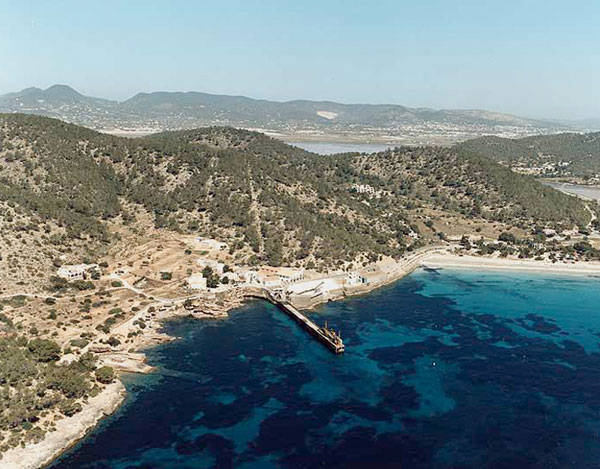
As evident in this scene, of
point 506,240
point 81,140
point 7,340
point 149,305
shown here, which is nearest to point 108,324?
point 149,305

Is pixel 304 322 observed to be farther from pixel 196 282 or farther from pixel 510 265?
pixel 510 265

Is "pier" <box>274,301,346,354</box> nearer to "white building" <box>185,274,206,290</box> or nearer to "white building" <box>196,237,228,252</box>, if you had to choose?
"white building" <box>185,274,206,290</box>

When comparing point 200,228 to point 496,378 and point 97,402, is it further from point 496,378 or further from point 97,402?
point 496,378

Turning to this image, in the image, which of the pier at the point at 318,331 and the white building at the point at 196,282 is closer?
the pier at the point at 318,331

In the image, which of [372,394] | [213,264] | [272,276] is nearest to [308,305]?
[272,276]

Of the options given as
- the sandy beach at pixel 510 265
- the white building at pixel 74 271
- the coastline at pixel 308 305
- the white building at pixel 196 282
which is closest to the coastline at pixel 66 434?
the coastline at pixel 308 305

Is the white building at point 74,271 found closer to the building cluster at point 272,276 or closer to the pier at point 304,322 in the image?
the building cluster at point 272,276

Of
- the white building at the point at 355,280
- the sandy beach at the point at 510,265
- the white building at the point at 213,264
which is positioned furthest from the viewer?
the sandy beach at the point at 510,265
